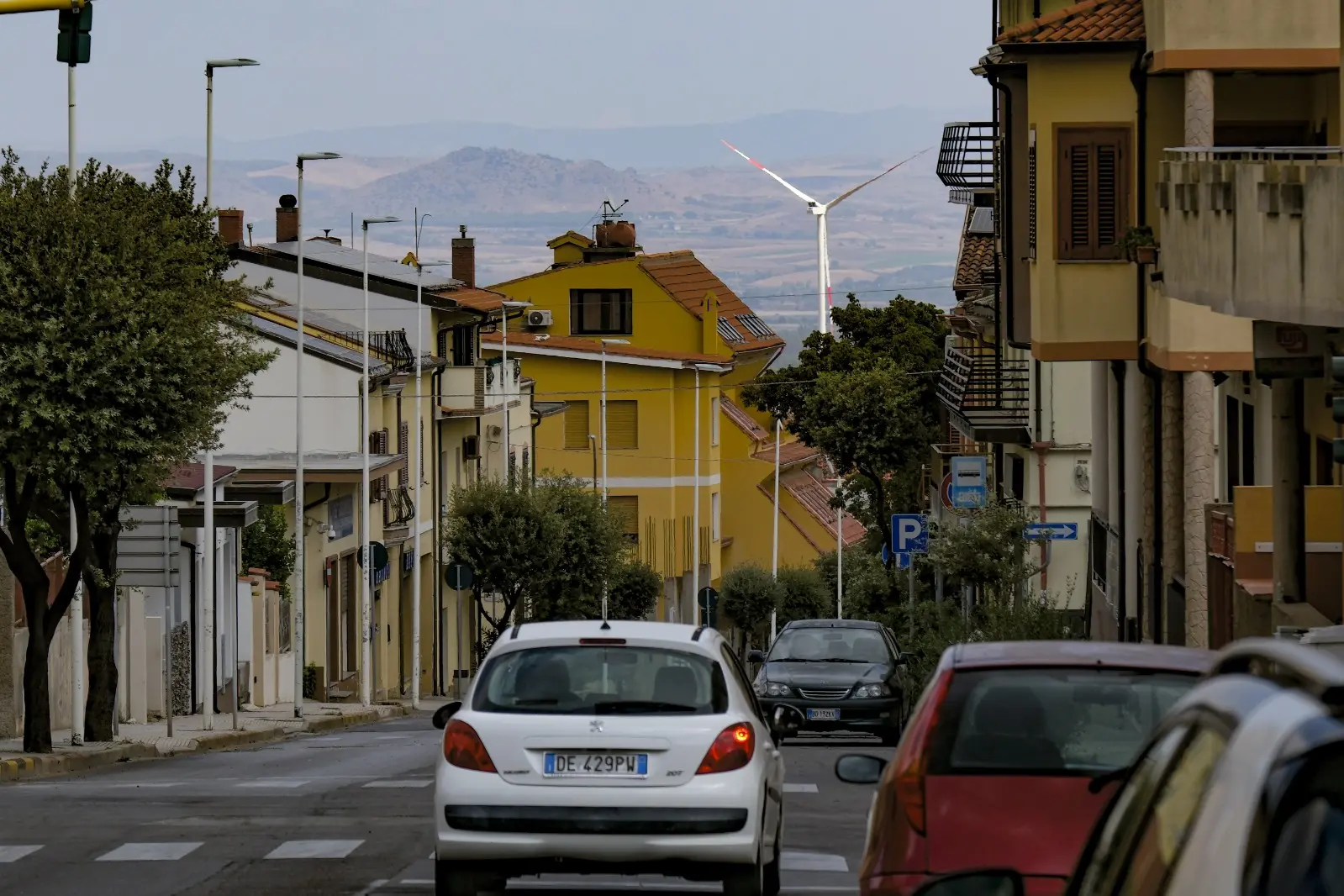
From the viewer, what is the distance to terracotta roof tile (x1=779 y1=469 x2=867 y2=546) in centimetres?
9625

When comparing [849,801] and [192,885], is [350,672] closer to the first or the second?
[849,801]

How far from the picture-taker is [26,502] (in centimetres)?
2645

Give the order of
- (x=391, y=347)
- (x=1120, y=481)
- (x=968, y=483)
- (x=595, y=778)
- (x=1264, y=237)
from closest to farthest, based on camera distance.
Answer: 1. (x=595, y=778)
2. (x=1264, y=237)
3. (x=1120, y=481)
4. (x=968, y=483)
5. (x=391, y=347)

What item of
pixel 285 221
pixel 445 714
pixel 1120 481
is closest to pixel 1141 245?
pixel 1120 481

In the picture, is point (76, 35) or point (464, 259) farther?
point (464, 259)

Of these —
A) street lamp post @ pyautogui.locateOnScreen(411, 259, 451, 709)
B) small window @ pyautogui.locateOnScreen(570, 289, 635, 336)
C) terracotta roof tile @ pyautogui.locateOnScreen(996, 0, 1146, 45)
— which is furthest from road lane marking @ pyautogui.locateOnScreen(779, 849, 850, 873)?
small window @ pyautogui.locateOnScreen(570, 289, 635, 336)

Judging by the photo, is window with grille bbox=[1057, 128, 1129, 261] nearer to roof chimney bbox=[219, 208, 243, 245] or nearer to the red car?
the red car

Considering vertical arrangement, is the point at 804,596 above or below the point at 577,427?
below

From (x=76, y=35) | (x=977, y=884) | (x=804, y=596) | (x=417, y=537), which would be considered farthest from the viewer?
(x=804, y=596)

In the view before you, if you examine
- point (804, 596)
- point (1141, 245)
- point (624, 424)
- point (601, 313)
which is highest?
point (601, 313)

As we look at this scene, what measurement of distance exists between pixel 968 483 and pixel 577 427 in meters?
44.5

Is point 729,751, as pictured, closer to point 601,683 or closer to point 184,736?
point 601,683

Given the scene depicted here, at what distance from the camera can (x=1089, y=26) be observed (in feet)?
92.6

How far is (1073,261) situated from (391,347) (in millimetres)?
33174
